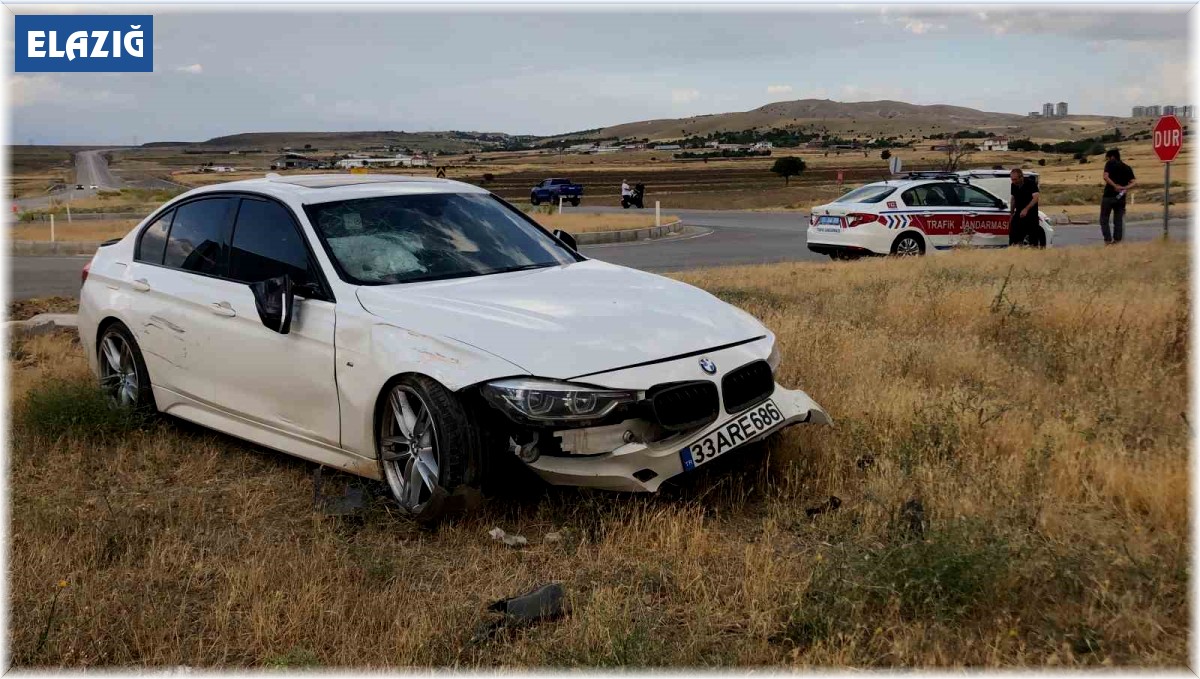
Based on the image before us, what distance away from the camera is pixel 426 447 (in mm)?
4641

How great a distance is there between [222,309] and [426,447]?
1.66 m

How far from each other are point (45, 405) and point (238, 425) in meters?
1.34

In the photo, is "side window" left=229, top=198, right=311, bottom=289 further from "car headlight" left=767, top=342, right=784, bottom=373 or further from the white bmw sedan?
"car headlight" left=767, top=342, right=784, bottom=373

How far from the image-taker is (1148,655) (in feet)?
10.6

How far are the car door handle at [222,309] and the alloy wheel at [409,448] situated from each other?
1.27 metres

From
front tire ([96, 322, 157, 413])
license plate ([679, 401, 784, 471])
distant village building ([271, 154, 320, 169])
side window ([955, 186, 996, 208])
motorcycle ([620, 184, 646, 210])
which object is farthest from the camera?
distant village building ([271, 154, 320, 169])

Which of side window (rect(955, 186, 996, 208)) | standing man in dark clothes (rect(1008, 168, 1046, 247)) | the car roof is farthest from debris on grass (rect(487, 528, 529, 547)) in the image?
side window (rect(955, 186, 996, 208))

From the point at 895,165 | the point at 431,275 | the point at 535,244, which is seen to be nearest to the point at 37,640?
the point at 431,275

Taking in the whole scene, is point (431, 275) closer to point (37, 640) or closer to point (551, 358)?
point (551, 358)

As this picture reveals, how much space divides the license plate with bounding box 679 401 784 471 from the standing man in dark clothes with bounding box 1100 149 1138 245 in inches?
572

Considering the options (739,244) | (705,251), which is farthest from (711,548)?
(739,244)

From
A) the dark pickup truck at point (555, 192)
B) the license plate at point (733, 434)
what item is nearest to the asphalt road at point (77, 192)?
the dark pickup truck at point (555, 192)

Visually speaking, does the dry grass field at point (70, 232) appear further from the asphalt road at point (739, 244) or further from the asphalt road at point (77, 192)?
→ the asphalt road at point (77, 192)

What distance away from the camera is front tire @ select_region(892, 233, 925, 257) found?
16969 millimetres
